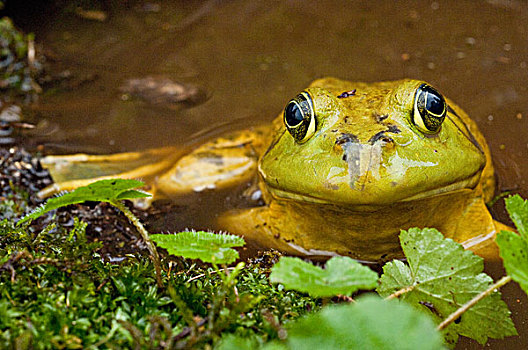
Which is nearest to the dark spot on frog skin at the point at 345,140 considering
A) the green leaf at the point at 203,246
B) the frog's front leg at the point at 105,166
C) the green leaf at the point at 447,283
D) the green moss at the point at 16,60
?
the green leaf at the point at 447,283

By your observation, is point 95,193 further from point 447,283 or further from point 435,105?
point 435,105

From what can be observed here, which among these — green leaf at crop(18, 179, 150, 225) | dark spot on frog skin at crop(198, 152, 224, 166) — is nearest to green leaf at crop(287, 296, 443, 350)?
green leaf at crop(18, 179, 150, 225)

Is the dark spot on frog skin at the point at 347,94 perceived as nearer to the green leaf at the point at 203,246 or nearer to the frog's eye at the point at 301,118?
the frog's eye at the point at 301,118

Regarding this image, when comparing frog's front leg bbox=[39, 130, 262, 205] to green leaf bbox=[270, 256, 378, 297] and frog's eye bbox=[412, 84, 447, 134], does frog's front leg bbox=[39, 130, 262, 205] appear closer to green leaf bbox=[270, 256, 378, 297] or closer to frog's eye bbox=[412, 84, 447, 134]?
frog's eye bbox=[412, 84, 447, 134]

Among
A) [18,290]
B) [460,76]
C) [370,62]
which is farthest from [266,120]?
[18,290]

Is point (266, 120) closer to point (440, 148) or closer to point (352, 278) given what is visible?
point (440, 148)

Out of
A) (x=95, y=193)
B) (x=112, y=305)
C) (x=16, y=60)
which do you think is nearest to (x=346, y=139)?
(x=95, y=193)
